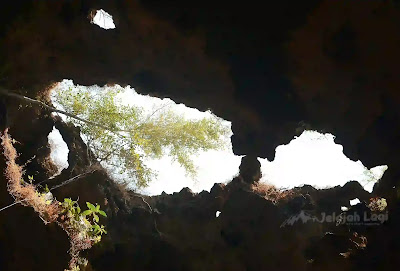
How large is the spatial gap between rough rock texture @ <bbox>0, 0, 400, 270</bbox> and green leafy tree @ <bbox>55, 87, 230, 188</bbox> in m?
0.63

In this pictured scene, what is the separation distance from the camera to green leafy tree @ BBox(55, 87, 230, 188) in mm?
10203

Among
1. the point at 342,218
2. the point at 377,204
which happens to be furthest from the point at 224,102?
the point at 377,204

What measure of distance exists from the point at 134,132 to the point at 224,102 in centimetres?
312

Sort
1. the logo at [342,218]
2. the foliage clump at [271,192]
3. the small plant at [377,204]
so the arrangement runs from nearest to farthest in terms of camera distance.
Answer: the logo at [342,218] → the small plant at [377,204] → the foliage clump at [271,192]

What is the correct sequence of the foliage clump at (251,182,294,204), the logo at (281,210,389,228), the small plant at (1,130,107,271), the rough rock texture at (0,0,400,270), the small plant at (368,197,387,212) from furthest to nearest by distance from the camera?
the foliage clump at (251,182,294,204) < the small plant at (368,197,387,212) < the logo at (281,210,389,228) < the rough rock texture at (0,0,400,270) < the small plant at (1,130,107,271)

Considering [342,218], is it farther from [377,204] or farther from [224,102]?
[224,102]

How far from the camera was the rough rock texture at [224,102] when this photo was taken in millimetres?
6785

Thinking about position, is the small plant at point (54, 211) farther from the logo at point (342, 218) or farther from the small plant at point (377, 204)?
the small plant at point (377, 204)

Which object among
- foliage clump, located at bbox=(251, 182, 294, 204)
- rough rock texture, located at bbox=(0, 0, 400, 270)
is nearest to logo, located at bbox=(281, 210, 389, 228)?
rough rock texture, located at bbox=(0, 0, 400, 270)

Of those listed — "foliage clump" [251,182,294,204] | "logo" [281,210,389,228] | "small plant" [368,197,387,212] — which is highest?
"foliage clump" [251,182,294,204]

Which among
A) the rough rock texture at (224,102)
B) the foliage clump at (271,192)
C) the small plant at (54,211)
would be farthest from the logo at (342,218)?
the small plant at (54,211)

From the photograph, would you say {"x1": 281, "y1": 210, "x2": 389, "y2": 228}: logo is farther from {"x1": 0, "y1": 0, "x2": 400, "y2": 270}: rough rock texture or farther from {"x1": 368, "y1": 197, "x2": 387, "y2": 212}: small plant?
{"x1": 368, "y1": 197, "x2": 387, "y2": 212}: small plant

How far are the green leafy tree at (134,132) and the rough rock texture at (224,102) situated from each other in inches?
24.8

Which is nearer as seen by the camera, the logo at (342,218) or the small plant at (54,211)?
the small plant at (54,211)
